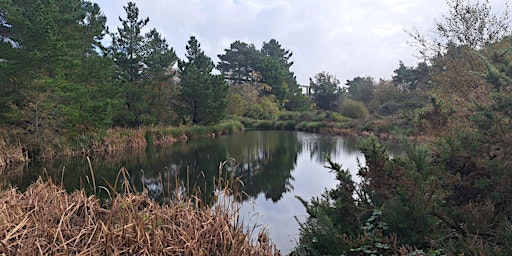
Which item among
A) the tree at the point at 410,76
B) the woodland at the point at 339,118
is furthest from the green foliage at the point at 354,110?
the tree at the point at 410,76

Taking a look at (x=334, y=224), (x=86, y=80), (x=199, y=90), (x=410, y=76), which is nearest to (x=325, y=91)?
(x=410, y=76)

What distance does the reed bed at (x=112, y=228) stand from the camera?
291cm

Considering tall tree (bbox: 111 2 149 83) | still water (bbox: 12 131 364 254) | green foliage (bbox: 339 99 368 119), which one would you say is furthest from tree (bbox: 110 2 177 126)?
green foliage (bbox: 339 99 368 119)

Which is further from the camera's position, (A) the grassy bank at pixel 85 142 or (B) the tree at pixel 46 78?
(A) the grassy bank at pixel 85 142

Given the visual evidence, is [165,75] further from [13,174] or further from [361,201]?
[361,201]

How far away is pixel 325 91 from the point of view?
4306 centimetres

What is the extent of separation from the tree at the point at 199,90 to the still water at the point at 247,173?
550 centimetres

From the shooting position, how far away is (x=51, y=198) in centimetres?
365

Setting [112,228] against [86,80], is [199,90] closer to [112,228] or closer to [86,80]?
[86,80]

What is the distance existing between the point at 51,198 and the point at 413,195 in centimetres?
337

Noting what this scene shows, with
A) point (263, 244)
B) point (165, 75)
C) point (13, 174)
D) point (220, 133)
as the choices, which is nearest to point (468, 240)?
point (263, 244)

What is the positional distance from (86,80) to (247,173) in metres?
8.12

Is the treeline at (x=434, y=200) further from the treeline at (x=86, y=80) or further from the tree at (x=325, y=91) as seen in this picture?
the tree at (x=325, y=91)

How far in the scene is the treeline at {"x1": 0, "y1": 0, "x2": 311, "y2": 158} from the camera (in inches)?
444
